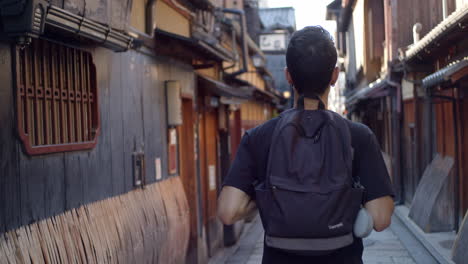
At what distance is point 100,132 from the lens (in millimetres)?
6336

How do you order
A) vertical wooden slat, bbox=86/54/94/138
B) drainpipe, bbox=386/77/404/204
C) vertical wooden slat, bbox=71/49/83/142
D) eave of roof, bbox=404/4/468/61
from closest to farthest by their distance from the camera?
vertical wooden slat, bbox=71/49/83/142, vertical wooden slat, bbox=86/54/94/138, eave of roof, bbox=404/4/468/61, drainpipe, bbox=386/77/404/204

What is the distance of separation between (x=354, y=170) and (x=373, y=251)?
921cm

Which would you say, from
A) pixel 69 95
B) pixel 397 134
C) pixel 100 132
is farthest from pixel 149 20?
pixel 397 134

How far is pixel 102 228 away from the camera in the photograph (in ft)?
20.1

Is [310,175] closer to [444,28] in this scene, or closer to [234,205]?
[234,205]

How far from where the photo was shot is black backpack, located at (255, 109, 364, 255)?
265 centimetres

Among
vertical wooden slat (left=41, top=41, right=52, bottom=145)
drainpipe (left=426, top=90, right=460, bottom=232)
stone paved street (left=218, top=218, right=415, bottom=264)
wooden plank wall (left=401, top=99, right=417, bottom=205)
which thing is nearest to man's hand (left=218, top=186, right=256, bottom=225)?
vertical wooden slat (left=41, top=41, right=52, bottom=145)

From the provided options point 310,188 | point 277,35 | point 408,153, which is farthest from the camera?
point 277,35

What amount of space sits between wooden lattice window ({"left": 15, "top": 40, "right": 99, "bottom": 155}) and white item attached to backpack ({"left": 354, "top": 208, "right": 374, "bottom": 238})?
2722mm

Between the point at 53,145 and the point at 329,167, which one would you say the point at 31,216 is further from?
the point at 329,167

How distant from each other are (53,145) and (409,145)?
14771 mm

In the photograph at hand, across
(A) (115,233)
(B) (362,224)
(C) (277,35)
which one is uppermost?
(C) (277,35)

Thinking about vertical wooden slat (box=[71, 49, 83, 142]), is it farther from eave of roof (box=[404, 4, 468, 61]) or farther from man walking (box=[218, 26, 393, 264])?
eave of roof (box=[404, 4, 468, 61])

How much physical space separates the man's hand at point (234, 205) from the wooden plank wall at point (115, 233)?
199cm
